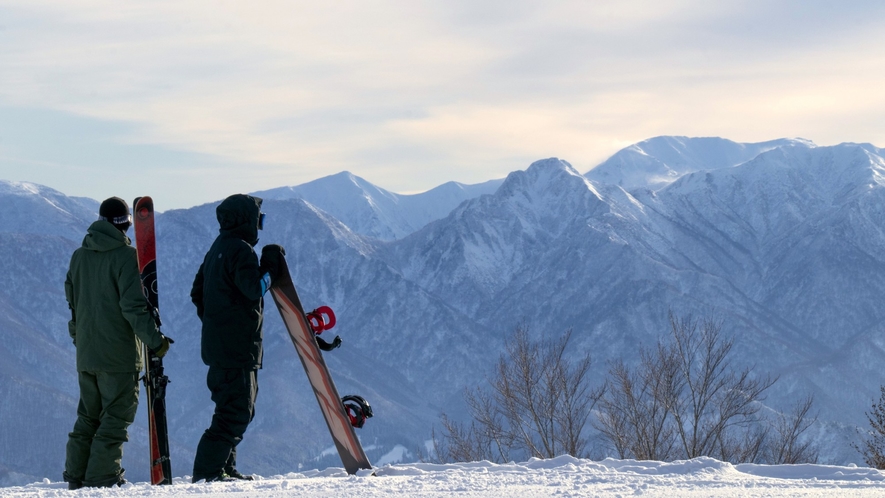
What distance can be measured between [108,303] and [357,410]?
7.38 ft

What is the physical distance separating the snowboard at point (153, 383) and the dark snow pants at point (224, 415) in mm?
585

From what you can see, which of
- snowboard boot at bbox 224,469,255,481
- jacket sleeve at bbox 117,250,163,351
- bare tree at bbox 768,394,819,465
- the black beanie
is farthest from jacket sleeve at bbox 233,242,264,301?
bare tree at bbox 768,394,819,465

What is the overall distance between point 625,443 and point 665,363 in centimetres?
448

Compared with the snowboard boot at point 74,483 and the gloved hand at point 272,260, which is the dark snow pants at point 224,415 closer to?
the gloved hand at point 272,260

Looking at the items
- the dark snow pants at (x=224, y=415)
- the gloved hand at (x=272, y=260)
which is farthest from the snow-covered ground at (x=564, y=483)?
the gloved hand at (x=272, y=260)

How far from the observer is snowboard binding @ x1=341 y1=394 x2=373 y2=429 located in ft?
26.7

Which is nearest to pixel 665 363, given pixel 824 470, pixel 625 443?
pixel 625 443

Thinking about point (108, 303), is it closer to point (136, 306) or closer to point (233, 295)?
point (136, 306)

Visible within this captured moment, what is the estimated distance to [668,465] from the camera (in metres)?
7.91

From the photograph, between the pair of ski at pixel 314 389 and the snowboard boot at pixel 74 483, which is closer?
the snowboard boot at pixel 74 483

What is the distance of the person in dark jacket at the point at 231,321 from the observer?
23.8ft

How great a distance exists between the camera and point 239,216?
742cm

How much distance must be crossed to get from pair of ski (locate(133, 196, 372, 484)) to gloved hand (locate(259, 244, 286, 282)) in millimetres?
220

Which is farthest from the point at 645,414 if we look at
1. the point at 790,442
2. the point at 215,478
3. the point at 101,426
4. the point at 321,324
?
the point at 101,426
